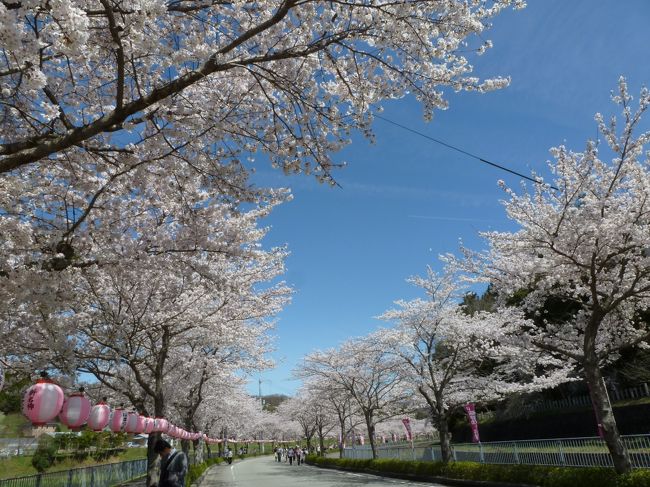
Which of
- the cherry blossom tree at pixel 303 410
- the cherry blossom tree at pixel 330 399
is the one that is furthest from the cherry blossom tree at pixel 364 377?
the cherry blossom tree at pixel 303 410

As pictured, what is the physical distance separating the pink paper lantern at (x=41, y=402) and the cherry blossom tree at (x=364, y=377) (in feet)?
63.3

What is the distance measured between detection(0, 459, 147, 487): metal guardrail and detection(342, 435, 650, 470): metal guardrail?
40.8 ft

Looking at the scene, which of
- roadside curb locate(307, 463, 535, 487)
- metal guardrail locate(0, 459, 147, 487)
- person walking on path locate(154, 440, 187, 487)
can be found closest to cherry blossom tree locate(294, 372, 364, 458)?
roadside curb locate(307, 463, 535, 487)

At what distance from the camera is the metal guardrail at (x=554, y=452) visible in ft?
34.8

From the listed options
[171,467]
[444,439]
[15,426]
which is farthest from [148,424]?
[15,426]

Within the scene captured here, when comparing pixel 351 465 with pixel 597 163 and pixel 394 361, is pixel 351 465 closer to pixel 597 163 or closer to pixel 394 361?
pixel 394 361

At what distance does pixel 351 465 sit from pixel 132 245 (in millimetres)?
24456

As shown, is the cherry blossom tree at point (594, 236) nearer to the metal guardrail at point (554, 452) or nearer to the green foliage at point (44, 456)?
the metal guardrail at point (554, 452)

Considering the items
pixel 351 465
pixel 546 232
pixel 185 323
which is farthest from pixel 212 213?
pixel 351 465

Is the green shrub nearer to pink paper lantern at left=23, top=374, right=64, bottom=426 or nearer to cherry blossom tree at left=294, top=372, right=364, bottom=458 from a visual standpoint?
pink paper lantern at left=23, top=374, right=64, bottom=426

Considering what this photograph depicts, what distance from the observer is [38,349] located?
878 cm

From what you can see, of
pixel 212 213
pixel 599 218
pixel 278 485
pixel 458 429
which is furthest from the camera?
pixel 458 429

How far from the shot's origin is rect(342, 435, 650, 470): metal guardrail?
34.8ft

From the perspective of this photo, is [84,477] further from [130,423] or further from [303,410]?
[303,410]
